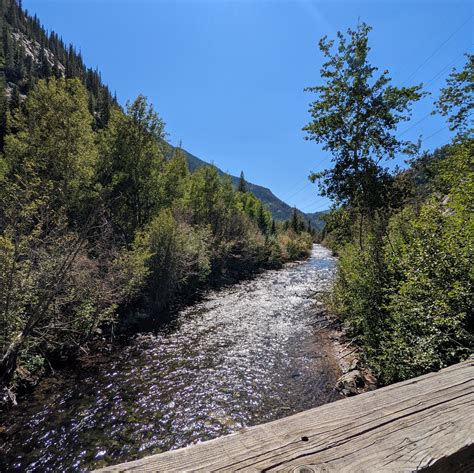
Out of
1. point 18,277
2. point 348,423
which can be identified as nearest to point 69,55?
point 18,277

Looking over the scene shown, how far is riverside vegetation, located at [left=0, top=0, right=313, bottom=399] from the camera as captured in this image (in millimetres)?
8430

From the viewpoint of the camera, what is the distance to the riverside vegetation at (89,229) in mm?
8430

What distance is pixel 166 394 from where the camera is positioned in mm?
8828

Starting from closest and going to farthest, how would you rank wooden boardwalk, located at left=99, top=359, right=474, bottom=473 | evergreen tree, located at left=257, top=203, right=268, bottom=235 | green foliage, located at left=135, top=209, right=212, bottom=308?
wooden boardwalk, located at left=99, top=359, right=474, bottom=473, green foliage, located at left=135, top=209, right=212, bottom=308, evergreen tree, located at left=257, top=203, right=268, bottom=235

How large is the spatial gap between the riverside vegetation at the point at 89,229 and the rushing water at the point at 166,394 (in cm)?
166

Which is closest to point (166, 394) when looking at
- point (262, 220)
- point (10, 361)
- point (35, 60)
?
point (10, 361)

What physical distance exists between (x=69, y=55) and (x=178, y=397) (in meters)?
156

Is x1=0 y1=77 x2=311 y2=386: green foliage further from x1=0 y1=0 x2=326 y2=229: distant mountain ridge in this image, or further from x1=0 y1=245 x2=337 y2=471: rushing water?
x1=0 y1=0 x2=326 y2=229: distant mountain ridge

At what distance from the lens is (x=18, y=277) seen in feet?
26.5

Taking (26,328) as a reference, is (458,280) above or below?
above

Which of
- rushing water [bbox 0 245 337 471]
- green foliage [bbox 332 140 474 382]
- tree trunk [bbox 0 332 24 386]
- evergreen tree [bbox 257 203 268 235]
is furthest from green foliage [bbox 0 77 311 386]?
evergreen tree [bbox 257 203 268 235]

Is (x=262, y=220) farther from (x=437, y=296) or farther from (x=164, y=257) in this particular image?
(x=437, y=296)

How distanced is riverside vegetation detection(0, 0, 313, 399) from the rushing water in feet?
5.43

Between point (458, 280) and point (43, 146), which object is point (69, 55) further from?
→ point (458, 280)
